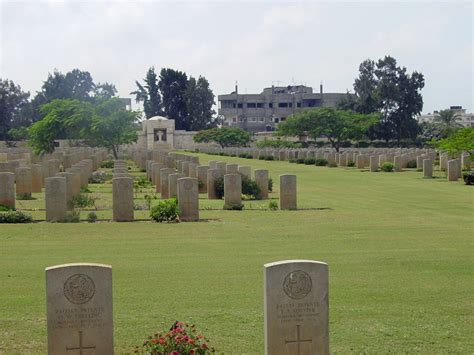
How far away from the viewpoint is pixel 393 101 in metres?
89.4

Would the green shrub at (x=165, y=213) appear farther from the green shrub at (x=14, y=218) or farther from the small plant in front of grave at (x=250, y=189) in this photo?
the small plant in front of grave at (x=250, y=189)

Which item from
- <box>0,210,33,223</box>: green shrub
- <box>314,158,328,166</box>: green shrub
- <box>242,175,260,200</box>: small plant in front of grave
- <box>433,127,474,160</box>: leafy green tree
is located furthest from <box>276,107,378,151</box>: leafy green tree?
<box>0,210,33,223</box>: green shrub

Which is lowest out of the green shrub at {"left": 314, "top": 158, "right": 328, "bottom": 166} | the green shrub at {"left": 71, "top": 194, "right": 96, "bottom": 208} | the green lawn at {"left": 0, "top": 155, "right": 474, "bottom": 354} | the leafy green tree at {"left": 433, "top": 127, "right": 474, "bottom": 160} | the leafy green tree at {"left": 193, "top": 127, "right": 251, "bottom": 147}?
the green lawn at {"left": 0, "top": 155, "right": 474, "bottom": 354}

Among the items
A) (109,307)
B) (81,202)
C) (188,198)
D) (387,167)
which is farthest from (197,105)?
(109,307)

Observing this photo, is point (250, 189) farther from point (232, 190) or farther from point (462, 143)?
point (462, 143)

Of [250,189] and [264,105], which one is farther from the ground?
[264,105]

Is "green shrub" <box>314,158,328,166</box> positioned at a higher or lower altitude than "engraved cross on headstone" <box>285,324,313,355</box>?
higher

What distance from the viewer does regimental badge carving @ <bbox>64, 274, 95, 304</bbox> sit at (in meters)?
7.27

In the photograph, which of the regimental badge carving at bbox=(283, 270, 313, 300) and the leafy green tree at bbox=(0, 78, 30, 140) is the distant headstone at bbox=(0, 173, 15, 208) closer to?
the regimental badge carving at bbox=(283, 270, 313, 300)

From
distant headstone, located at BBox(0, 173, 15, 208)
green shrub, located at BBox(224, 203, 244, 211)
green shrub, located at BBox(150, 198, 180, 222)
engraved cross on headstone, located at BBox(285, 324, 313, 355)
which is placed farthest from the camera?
green shrub, located at BBox(224, 203, 244, 211)

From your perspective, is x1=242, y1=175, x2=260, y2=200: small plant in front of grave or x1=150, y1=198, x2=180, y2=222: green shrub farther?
x1=242, y1=175, x2=260, y2=200: small plant in front of grave

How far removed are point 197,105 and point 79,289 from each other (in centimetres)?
10787

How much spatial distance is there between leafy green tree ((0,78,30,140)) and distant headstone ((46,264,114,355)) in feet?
313

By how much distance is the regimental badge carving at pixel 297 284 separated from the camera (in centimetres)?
740
